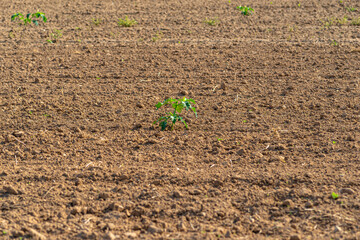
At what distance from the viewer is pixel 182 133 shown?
449 centimetres

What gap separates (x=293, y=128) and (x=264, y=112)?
46 centimetres

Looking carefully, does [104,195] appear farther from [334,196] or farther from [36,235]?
[334,196]

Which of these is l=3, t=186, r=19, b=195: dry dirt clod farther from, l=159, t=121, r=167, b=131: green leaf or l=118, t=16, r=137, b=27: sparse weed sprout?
l=118, t=16, r=137, b=27: sparse weed sprout

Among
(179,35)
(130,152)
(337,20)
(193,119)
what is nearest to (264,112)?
(193,119)

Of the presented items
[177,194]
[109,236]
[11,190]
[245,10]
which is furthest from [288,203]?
[245,10]

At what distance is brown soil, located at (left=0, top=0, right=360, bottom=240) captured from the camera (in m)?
3.18

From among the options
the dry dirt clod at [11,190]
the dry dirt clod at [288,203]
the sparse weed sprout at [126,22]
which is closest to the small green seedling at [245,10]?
the sparse weed sprout at [126,22]

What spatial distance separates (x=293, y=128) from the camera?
449cm

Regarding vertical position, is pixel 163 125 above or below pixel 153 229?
above

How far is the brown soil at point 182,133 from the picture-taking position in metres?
3.18

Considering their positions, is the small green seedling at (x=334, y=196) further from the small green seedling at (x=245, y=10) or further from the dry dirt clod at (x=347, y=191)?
the small green seedling at (x=245, y=10)

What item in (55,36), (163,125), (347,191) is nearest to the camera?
(347,191)

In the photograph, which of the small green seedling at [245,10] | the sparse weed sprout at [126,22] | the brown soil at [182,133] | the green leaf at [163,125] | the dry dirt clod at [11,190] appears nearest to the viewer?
the brown soil at [182,133]

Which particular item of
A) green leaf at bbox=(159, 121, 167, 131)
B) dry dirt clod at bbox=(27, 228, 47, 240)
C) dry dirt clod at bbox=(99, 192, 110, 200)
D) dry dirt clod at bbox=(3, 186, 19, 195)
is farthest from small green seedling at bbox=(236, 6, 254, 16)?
dry dirt clod at bbox=(27, 228, 47, 240)
